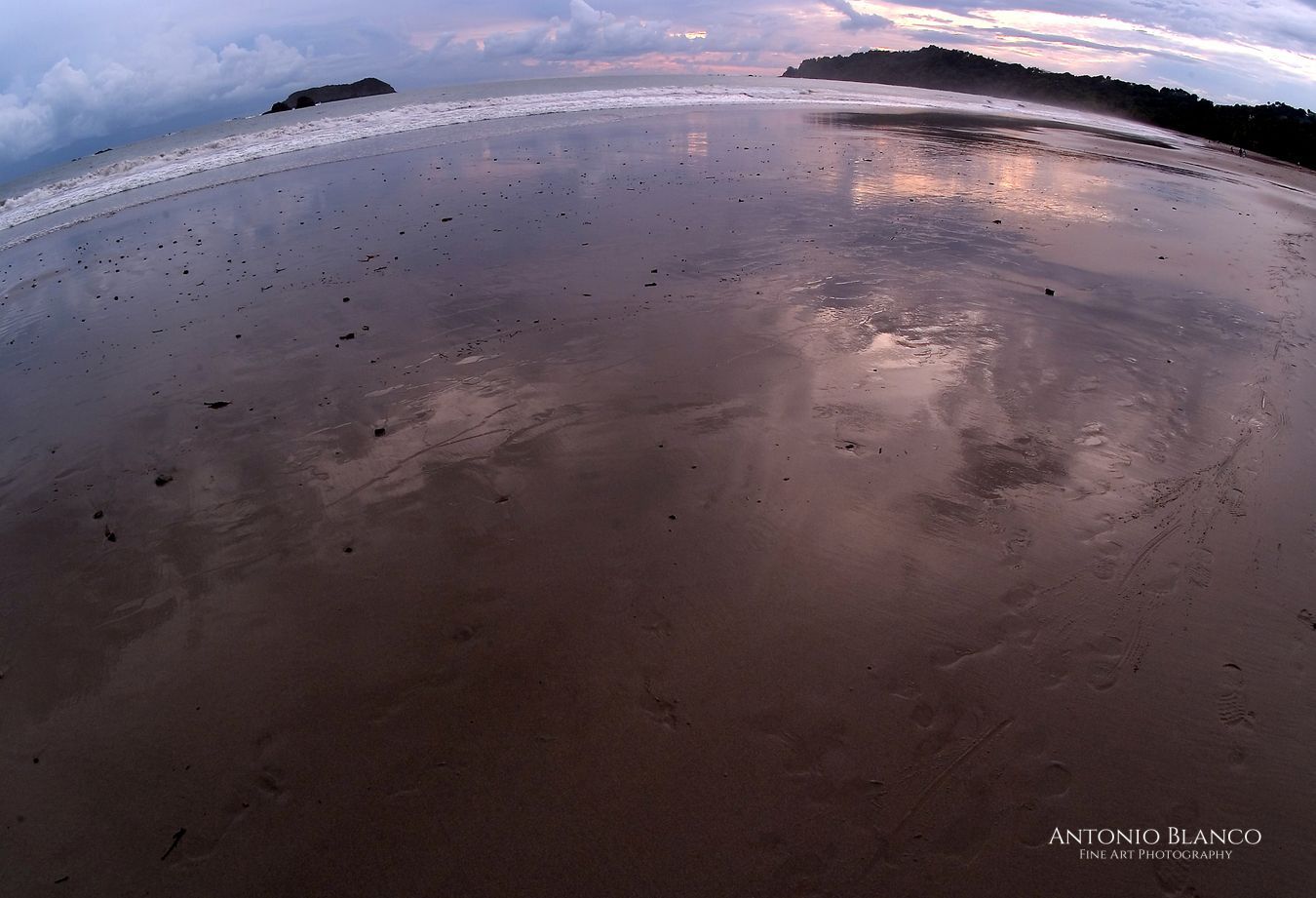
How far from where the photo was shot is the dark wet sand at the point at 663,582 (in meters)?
2.94

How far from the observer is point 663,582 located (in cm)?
427

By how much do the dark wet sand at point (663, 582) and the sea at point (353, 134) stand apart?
49.9 ft

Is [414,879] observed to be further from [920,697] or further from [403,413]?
[403,413]

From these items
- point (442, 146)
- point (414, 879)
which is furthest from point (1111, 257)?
point (442, 146)

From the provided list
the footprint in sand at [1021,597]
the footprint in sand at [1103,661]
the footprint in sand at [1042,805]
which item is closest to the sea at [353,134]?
the footprint in sand at [1021,597]

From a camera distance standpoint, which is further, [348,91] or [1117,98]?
[348,91]

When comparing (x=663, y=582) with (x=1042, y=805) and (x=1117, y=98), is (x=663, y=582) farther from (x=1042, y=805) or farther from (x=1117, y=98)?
(x=1117, y=98)

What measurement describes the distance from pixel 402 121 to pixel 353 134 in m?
4.14

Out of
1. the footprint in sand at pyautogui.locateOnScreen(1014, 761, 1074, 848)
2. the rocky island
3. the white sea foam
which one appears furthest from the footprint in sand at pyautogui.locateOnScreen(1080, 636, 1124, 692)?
the rocky island

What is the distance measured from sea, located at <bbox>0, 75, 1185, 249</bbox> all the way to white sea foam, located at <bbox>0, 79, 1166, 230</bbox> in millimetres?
76

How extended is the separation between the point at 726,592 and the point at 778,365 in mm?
3353

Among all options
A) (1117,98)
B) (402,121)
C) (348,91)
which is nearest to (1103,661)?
(402,121)

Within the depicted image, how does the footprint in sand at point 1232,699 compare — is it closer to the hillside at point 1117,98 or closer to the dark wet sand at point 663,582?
the dark wet sand at point 663,582

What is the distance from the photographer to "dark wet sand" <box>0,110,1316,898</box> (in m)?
2.94
